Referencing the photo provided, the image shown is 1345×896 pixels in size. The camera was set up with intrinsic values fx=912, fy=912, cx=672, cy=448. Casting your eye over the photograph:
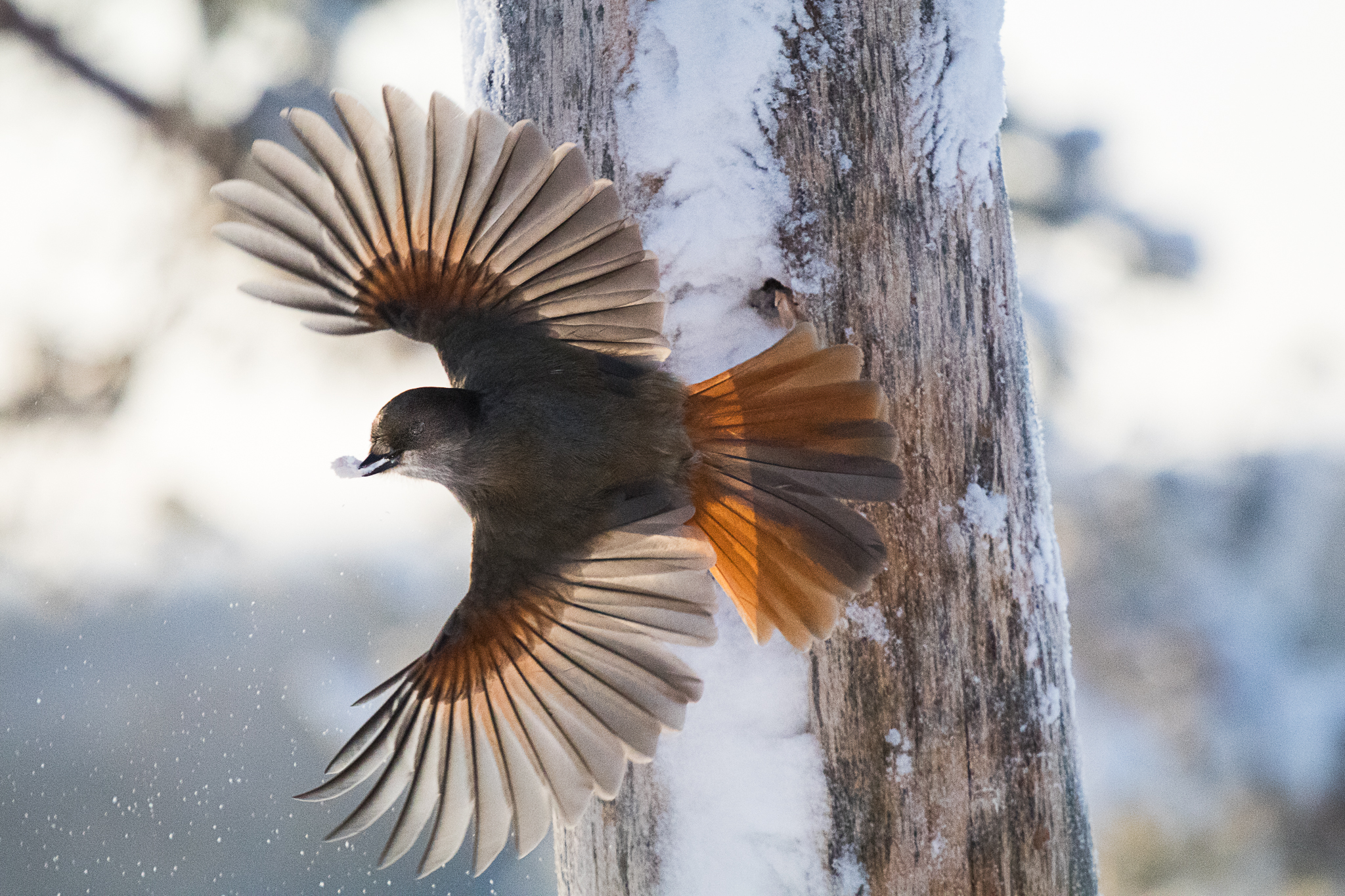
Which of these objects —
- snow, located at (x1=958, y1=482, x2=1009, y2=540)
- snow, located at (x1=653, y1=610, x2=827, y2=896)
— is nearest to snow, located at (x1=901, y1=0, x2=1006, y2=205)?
snow, located at (x1=958, y1=482, x2=1009, y2=540)

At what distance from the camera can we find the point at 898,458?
156cm

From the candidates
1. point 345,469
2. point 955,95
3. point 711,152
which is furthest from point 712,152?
point 345,469

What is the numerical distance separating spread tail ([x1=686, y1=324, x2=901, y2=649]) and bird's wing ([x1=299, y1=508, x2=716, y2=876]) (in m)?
0.09

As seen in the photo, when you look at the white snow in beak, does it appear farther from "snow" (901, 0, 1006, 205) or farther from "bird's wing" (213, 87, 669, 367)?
"snow" (901, 0, 1006, 205)

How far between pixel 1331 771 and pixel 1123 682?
1.14 m

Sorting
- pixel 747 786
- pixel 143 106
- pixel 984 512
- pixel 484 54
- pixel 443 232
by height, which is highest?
pixel 143 106

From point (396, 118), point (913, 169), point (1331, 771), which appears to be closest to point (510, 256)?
point (396, 118)

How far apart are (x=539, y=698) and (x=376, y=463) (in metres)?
0.55

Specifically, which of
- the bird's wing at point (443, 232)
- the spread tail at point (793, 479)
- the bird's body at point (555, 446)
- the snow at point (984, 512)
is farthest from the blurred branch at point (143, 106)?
the snow at point (984, 512)

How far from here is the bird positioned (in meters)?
1.57

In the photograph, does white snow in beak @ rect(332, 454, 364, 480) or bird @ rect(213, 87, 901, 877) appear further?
white snow in beak @ rect(332, 454, 364, 480)

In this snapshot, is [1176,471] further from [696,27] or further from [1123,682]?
[696,27]

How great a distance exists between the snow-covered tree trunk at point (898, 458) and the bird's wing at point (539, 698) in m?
0.09

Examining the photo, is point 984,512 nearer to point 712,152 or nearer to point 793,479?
point 793,479
